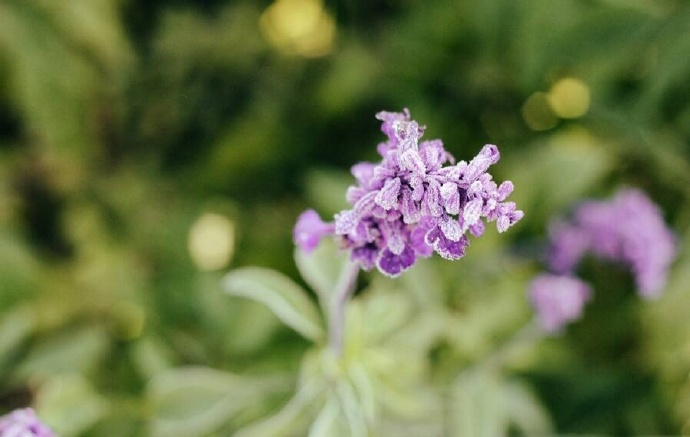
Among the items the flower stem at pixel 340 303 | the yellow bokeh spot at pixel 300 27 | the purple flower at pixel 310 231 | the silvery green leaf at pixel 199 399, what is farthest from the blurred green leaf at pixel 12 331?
the yellow bokeh spot at pixel 300 27

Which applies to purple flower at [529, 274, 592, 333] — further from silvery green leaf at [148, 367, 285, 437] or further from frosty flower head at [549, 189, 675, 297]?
silvery green leaf at [148, 367, 285, 437]

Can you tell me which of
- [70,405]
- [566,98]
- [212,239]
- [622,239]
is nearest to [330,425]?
[70,405]

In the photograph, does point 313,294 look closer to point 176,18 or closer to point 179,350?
point 179,350

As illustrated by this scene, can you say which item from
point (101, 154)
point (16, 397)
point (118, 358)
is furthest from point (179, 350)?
point (101, 154)

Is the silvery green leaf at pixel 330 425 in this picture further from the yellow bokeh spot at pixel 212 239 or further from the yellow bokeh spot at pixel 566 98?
the yellow bokeh spot at pixel 566 98

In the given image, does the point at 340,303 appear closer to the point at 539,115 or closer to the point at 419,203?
the point at 419,203

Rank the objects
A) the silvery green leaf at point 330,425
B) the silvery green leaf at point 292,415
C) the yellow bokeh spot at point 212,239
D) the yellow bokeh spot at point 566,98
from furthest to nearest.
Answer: the yellow bokeh spot at point 566,98
the yellow bokeh spot at point 212,239
the silvery green leaf at point 292,415
the silvery green leaf at point 330,425
